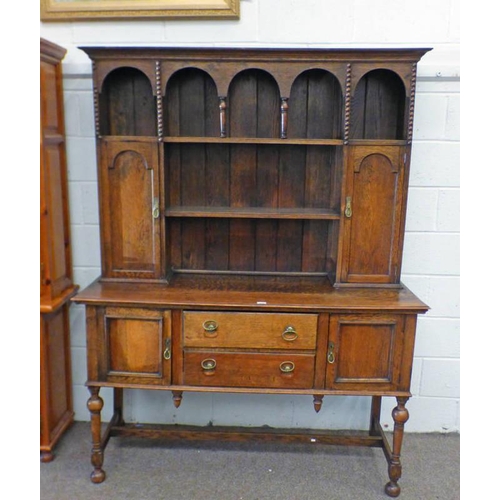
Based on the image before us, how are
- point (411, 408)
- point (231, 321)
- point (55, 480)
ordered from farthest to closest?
point (411, 408)
point (55, 480)
point (231, 321)

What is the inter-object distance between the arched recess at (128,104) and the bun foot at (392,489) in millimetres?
1820

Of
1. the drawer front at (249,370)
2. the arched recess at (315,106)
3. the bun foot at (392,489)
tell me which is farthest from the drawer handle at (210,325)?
the bun foot at (392,489)

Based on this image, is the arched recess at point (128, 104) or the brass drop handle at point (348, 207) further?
the arched recess at point (128, 104)

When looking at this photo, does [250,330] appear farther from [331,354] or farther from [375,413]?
[375,413]

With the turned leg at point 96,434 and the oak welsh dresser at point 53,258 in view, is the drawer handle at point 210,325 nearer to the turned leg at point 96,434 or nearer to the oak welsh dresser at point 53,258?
the turned leg at point 96,434

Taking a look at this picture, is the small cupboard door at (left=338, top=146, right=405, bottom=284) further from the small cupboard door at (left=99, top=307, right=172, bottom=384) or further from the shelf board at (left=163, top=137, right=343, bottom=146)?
the small cupboard door at (left=99, top=307, right=172, bottom=384)

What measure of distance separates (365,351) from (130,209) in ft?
3.67

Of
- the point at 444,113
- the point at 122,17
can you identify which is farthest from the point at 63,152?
the point at 444,113

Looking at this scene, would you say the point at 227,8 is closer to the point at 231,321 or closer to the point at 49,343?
the point at 231,321

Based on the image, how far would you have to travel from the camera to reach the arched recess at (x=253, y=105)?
2104mm

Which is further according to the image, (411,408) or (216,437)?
(411,408)

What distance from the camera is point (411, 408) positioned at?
244cm

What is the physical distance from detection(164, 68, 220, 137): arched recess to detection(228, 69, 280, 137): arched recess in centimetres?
8

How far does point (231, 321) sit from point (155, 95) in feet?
3.09
